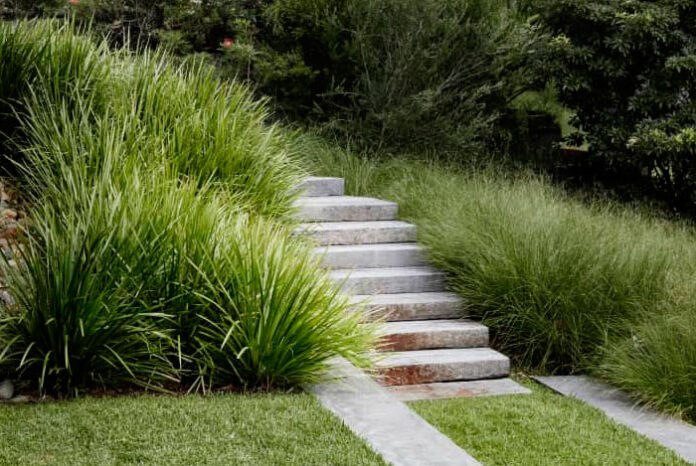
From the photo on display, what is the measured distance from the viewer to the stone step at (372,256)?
714cm

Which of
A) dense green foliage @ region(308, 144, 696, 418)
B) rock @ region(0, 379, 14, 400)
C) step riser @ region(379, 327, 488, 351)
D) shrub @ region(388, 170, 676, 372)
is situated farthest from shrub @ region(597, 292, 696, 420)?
rock @ region(0, 379, 14, 400)

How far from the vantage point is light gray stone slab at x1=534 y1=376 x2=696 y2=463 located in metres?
4.89

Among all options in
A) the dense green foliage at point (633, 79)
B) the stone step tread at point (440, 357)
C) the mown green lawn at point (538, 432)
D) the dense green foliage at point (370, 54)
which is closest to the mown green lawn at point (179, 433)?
the mown green lawn at point (538, 432)

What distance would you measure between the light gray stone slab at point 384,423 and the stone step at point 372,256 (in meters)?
1.93

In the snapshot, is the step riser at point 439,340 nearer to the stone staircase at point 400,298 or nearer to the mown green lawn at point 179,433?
the stone staircase at point 400,298

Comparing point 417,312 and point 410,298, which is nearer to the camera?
point 417,312

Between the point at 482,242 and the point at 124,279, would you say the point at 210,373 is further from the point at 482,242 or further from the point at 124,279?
the point at 482,242

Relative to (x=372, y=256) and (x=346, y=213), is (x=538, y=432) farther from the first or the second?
(x=346, y=213)

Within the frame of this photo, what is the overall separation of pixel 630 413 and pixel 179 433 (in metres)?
2.79

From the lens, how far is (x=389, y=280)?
6973 millimetres

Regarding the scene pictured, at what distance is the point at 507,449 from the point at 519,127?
24.9ft

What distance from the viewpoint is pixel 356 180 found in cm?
902

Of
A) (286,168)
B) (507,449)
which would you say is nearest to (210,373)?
(507,449)

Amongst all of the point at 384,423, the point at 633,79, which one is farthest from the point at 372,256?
the point at 633,79
